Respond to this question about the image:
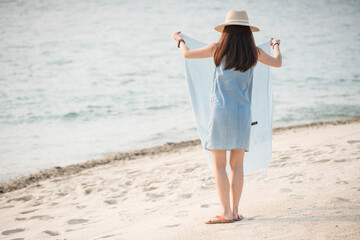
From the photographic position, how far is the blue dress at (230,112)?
2941 millimetres

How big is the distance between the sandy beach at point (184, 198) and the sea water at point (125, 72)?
1.75 meters

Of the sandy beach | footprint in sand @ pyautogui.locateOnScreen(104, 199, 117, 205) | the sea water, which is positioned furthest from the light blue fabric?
the sea water

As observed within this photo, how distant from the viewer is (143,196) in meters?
4.54

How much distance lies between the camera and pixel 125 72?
19.4 metres

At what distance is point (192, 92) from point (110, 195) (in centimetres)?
205

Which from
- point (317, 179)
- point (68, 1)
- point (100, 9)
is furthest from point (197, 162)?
point (68, 1)

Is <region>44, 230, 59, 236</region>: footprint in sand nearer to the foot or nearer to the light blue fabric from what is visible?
the light blue fabric

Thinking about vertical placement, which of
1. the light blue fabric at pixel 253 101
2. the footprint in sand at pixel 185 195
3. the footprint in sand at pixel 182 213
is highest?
the light blue fabric at pixel 253 101

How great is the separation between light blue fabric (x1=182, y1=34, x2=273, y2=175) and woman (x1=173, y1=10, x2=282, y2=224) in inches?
20.5

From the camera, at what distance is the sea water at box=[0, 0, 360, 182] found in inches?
371

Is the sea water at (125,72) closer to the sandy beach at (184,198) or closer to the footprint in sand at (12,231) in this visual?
the sandy beach at (184,198)

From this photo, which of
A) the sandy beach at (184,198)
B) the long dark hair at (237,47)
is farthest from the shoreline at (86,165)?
the long dark hair at (237,47)

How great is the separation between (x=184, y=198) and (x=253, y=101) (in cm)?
141

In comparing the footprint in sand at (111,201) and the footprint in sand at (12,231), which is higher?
the footprint in sand at (12,231)
